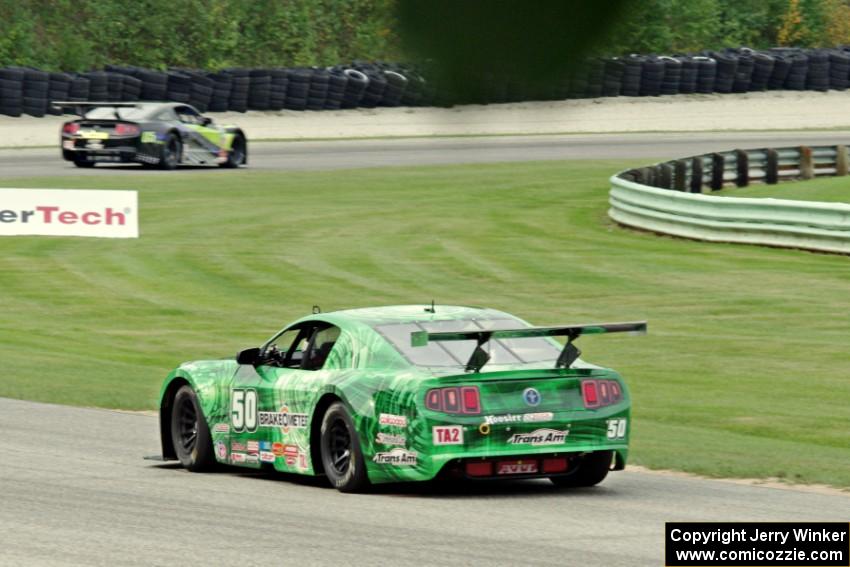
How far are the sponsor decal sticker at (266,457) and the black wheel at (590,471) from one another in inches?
69.1

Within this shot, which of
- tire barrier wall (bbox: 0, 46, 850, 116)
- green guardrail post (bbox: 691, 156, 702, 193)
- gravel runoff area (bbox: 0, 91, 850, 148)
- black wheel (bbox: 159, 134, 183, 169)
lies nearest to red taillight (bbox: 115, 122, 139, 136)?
black wheel (bbox: 159, 134, 183, 169)

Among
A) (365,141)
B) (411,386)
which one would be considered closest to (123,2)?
(411,386)

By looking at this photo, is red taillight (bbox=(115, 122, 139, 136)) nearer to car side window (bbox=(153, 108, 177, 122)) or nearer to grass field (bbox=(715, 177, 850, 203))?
car side window (bbox=(153, 108, 177, 122))

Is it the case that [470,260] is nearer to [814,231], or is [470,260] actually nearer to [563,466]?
[814,231]

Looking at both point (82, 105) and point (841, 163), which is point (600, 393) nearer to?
point (82, 105)

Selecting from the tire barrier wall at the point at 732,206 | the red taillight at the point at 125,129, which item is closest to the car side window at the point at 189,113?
the tire barrier wall at the point at 732,206

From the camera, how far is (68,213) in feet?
89.7

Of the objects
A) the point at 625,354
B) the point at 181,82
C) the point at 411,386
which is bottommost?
the point at 625,354

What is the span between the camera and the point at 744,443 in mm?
11906

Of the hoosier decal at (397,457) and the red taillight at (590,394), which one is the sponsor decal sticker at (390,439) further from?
the red taillight at (590,394)

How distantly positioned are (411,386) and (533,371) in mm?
711

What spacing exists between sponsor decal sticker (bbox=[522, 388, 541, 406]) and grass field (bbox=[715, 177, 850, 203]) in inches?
920

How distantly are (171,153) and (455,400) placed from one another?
2876cm

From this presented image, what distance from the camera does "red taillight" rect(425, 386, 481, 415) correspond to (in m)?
8.87
